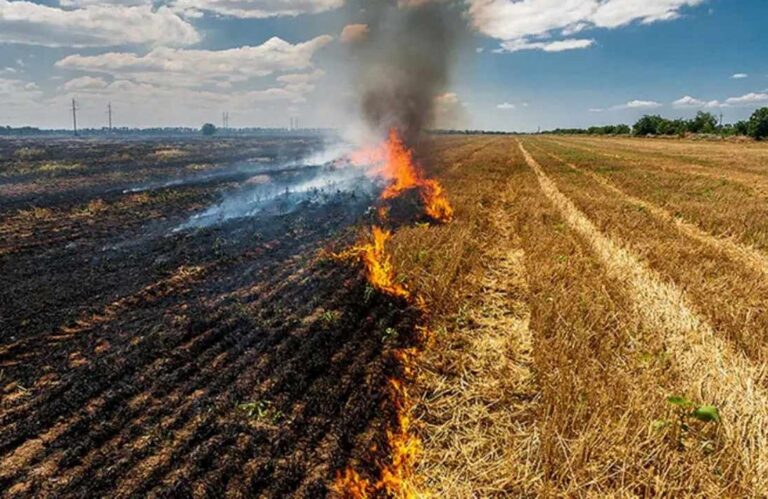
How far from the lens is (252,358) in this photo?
5562mm

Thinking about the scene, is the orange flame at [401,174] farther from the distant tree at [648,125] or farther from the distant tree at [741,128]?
the distant tree at [648,125]

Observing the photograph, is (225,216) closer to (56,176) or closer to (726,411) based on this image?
(726,411)

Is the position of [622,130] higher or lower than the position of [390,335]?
higher

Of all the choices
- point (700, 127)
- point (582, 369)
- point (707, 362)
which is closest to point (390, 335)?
point (582, 369)

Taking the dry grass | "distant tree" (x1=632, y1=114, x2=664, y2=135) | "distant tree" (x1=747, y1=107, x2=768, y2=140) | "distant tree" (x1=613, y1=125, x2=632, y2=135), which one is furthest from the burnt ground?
"distant tree" (x1=613, y1=125, x2=632, y2=135)

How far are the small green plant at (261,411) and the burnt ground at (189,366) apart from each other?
0.7 inches

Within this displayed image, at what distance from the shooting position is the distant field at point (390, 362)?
3732mm

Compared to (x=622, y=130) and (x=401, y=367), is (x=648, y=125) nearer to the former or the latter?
(x=622, y=130)

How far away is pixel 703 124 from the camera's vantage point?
90500 mm

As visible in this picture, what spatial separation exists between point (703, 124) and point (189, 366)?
365ft

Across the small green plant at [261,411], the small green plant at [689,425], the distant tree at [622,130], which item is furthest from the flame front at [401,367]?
the distant tree at [622,130]

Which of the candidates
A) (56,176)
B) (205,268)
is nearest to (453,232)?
(205,268)

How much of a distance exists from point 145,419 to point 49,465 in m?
0.80

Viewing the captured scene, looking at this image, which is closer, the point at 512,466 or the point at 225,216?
the point at 512,466
